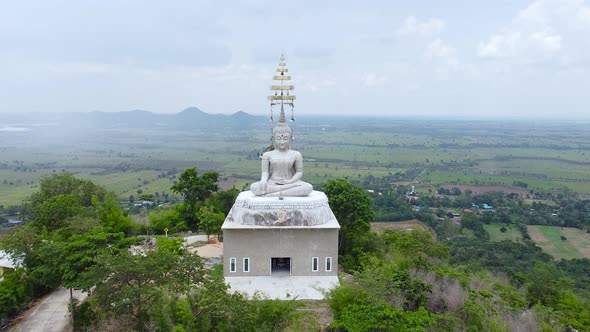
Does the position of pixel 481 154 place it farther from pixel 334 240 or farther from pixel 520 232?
pixel 334 240

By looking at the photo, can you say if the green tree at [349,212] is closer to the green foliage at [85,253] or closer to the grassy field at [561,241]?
the green foliage at [85,253]

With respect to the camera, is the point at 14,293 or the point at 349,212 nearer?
the point at 14,293

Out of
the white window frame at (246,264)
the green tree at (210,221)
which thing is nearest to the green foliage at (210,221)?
the green tree at (210,221)

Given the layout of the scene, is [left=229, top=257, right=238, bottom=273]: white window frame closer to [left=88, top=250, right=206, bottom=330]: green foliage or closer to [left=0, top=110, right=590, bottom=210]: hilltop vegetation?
[left=88, top=250, right=206, bottom=330]: green foliage

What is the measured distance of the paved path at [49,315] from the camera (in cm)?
1669

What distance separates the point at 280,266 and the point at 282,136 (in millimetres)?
6365

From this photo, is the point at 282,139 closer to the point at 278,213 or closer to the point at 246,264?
the point at 278,213

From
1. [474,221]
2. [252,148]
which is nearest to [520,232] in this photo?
[474,221]

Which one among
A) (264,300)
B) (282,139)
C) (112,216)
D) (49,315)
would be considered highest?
(282,139)

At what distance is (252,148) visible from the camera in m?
141

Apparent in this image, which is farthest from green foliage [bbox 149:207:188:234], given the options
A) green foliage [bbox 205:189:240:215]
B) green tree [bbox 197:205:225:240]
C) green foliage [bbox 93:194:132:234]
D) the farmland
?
the farmland

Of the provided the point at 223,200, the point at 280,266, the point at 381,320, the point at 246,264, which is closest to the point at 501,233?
the point at 223,200

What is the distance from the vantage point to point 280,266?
68.4ft

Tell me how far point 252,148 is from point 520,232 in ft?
327
